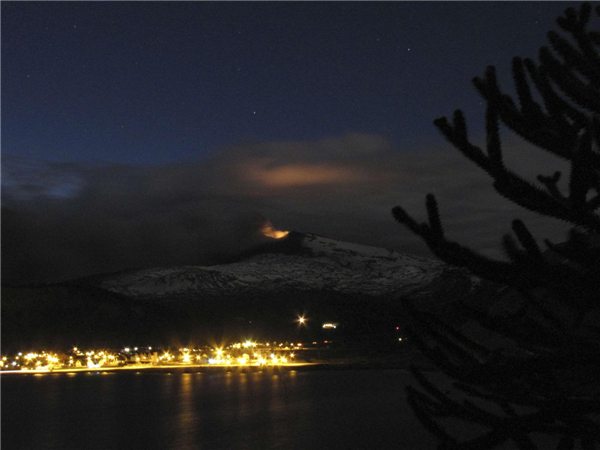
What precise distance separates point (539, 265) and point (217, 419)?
22.6 meters

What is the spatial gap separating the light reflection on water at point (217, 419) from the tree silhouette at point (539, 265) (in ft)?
48.3

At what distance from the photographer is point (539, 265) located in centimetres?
393

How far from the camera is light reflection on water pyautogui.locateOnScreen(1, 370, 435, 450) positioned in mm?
19891

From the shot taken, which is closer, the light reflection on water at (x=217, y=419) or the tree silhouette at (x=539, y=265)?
the tree silhouette at (x=539, y=265)

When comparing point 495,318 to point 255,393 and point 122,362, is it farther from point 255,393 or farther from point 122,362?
point 122,362

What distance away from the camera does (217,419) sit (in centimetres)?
2497

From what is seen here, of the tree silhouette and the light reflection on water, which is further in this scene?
the light reflection on water

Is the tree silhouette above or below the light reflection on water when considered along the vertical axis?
above

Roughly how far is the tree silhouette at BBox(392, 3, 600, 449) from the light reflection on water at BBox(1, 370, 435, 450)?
1473 centimetres

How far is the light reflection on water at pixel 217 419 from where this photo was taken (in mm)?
19891

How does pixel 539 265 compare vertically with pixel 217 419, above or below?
above

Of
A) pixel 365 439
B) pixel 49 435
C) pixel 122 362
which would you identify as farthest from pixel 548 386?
pixel 122 362

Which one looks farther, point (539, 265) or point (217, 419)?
point (217, 419)

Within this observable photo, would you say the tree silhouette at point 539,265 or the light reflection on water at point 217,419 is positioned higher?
the tree silhouette at point 539,265
